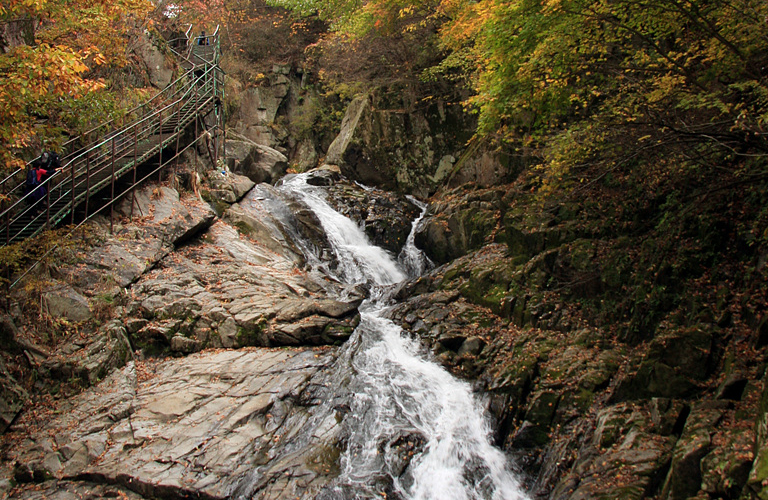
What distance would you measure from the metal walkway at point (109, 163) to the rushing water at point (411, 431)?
267 inches

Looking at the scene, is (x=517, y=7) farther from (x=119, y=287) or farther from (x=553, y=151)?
(x=119, y=287)

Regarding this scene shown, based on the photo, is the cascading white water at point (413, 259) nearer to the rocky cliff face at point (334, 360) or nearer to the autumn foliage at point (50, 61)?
the rocky cliff face at point (334, 360)

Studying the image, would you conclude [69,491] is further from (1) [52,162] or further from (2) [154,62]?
(2) [154,62]

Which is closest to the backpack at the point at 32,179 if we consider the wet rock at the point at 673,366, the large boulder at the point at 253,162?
the large boulder at the point at 253,162

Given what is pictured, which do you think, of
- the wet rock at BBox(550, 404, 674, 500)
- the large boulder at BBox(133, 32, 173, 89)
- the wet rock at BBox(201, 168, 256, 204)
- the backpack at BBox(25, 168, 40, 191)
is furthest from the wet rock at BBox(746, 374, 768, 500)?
the large boulder at BBox(133, 32, 173, 89)

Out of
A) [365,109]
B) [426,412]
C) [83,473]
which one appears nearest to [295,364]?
[426,412]

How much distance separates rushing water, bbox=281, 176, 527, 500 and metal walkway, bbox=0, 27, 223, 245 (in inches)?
267

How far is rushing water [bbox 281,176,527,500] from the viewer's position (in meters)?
6.22

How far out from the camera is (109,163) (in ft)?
37.2

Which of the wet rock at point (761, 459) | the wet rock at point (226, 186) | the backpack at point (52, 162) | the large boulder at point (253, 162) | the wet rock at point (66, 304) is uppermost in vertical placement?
the large boulder at point (253, 162)

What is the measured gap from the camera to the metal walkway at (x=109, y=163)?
370 inches

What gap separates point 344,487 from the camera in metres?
5.96

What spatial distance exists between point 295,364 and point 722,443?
6.46 m

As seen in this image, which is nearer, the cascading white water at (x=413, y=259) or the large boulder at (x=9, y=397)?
the large boulder at (x=9, y=397)
